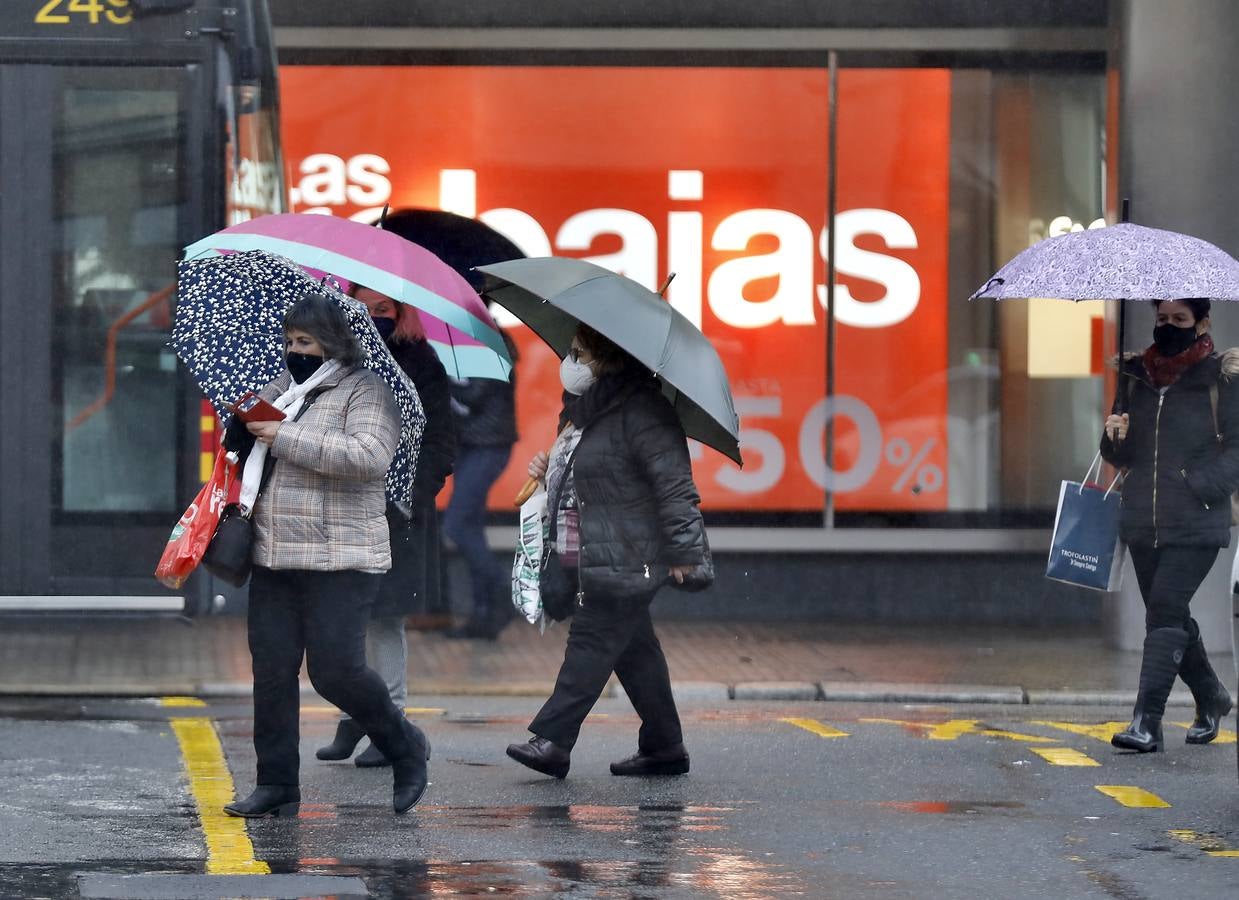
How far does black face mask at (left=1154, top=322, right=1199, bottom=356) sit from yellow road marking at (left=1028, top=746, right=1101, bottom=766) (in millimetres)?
1614

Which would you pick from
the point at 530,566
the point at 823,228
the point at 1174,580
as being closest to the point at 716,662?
the point at 823,228

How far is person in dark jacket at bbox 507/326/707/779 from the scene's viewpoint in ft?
24.3

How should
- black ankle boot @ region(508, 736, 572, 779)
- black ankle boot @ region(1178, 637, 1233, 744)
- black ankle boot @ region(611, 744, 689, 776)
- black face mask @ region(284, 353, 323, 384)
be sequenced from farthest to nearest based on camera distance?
black ankle boot @ region(1178, 637, 1233, 744), black ankle boot @ region(611, 744, 689, 776), black ankle boot @ region(508, 736, 572, 779), black face mask @ region(284, 353, 323, 384)

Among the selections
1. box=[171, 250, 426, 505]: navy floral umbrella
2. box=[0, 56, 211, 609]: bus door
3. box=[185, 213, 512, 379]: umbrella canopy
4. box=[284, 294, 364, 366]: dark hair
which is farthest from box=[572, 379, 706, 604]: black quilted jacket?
box=[0, 56, 211, 609]: bus door

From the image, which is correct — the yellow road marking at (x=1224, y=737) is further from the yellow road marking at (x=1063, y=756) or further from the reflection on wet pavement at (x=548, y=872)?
the reflection on wet pavement at (x=548, y=872)

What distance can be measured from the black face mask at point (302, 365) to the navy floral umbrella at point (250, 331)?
6 cm

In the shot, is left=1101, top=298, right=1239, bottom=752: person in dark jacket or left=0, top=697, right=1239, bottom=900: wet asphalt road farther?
left=1101, top=298, right=1239, bottom=752: person in dark jacket

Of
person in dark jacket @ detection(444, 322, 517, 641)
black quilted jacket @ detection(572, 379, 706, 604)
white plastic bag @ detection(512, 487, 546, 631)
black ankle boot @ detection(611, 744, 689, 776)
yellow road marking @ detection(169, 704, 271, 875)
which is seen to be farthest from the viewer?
person in dark jacket @ detection(444, 322, 517, 641)

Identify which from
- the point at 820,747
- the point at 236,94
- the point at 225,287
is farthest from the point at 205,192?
the point at 820,747

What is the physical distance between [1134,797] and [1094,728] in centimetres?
180

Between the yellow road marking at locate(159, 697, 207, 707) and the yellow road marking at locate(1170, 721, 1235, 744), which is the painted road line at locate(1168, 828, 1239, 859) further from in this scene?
the yellow road marking at locate(159, 697, 207, 707)

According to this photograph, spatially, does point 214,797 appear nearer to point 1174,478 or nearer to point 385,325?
point 385,325

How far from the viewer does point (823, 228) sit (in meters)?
13.1

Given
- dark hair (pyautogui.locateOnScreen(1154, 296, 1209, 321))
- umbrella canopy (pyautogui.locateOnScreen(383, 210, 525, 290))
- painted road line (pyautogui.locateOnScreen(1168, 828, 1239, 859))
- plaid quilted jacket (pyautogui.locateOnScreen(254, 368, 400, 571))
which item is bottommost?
painted road line (pyautogui.locateOnScreen(1168, 828, 1239, 859))
